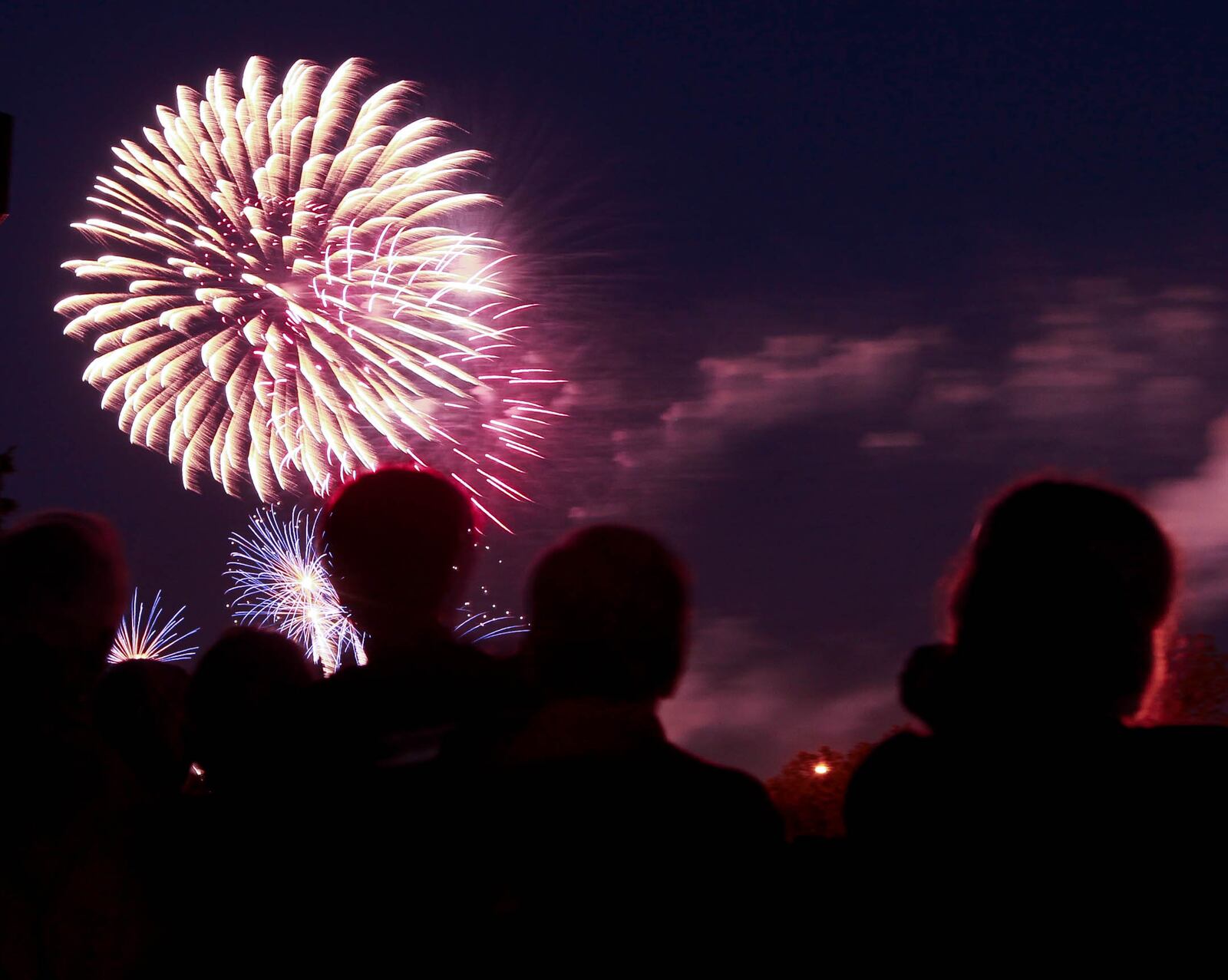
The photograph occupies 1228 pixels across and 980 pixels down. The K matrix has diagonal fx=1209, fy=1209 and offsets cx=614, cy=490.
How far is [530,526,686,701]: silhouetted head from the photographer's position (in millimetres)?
2760

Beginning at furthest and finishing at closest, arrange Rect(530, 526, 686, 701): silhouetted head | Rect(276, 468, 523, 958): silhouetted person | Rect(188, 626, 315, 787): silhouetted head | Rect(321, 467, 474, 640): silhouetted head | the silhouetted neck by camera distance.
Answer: Rect(188, 626, 315, 787): silhouetted head, Rect(321, 467, 474, 640): silhouetted head, the silhouetted neck, Rect(530, 526, 686, 701): silhouetted head, Rect(276, 468, 523, 958): silhouetted person

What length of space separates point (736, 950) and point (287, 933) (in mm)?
1024

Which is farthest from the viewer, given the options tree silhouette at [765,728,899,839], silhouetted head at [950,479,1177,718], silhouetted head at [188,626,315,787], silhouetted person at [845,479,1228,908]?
tree silhouette at [765,728,899,839]

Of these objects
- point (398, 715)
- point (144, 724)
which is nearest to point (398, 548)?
point (398, 715)

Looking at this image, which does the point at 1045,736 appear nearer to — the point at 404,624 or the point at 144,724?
the point at 404,624

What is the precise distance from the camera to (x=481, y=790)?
103 inches

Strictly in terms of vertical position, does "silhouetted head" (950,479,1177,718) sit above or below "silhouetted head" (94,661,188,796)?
above

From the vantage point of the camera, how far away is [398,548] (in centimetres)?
323

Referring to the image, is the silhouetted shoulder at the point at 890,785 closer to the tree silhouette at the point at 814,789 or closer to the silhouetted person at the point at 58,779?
the silhouetted person at the point at 58,779

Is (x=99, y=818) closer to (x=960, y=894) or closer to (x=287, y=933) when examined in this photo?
(x=287, y=933)

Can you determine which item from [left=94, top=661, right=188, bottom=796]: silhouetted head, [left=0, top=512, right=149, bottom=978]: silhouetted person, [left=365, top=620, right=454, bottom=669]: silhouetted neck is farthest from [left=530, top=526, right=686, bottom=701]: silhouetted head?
[left=94, top=661, right=188, bottom=796]: silhouetted head

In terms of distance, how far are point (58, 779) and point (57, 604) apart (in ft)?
1.44

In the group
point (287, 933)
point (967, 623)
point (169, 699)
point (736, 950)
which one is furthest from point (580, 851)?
point (169, 699)

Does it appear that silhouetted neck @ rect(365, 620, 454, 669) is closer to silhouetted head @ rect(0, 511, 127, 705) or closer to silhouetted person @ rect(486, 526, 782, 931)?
silhouetted person @ rect(486, 526, 782, 931)
